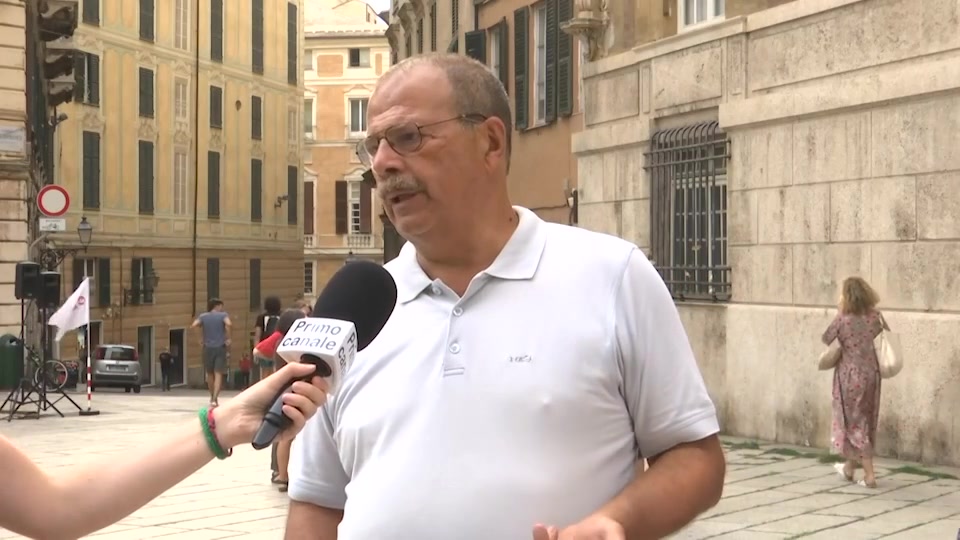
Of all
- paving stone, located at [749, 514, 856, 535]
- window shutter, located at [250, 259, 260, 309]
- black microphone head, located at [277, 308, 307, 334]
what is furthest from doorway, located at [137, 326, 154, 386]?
paving stone, located at [749, 514, 856, 535]

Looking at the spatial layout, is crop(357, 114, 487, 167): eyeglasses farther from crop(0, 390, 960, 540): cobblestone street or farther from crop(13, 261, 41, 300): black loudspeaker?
crop(13, 261, 41, 300): black loudspeaker

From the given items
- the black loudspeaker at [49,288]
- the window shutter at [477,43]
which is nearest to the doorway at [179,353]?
the window shutter at [477,43]

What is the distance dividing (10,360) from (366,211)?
47.5m

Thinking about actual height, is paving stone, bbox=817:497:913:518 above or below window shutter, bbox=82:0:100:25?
below

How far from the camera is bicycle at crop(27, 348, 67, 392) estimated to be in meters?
25.3

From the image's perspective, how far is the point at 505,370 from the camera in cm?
279

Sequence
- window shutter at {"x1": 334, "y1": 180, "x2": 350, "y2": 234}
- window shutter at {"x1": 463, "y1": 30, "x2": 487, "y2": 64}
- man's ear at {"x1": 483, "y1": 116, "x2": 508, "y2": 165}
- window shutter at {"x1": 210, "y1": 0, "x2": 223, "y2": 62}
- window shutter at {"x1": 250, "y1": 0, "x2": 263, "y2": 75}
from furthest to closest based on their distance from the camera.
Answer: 1. window shutter at {"x1": 334, "y1": 180, "x2": 350, "y2": 234}
2. window shutter at {"x1": 250, "y1": 0, "x2": 263, "y2": 75}
3. window shutter at {"x1": 210, "y1": 0, "x2": 223, "y2": 62}
4. window shutter at {"x1": 463, "y1": 30, "x2": 487, "y2": 64}
5. man's ear at {"x1": 483, "y1": 116, "x2": 508, "y2": 165}

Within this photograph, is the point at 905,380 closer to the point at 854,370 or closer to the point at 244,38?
the point at 854,370

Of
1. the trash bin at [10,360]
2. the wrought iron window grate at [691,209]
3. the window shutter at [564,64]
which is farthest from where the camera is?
the trash bin at [10,360]

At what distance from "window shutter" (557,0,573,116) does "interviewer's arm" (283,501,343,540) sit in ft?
63.0

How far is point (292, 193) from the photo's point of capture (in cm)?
5775

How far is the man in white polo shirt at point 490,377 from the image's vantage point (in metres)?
2.77

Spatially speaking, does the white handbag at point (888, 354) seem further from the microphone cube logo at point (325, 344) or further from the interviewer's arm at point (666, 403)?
the microphone cube logo at point (325, 344)

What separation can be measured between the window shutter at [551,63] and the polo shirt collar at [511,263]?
65.4 ft
